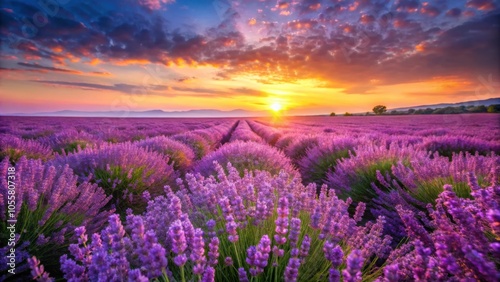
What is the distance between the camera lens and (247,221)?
1964 mm

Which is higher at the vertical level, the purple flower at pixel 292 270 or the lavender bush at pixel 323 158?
the purple flower at pixel 292 270

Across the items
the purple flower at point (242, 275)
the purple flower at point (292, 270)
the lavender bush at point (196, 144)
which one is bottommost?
the lavender bush at point (196, 144)

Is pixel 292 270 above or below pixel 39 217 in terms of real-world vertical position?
above

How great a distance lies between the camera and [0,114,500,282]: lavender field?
1153 mm

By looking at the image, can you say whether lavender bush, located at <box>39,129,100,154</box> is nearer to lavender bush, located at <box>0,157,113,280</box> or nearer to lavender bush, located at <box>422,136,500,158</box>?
lavender bush, located at <box>0,157,113,280</box>

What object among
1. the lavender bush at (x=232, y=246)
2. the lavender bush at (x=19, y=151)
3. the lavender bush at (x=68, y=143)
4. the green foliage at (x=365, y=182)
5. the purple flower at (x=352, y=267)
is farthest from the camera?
the lavender bush at (x=68, y=143)

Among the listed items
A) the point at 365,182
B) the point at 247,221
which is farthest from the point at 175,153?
the point at 247,221

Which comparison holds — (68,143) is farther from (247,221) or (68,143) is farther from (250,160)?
(247,221)

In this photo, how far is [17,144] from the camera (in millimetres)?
5848

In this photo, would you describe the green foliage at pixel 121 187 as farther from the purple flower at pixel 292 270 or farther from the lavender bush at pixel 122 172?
the purple flower at pixel 292 270

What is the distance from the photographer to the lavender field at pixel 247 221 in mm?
1153

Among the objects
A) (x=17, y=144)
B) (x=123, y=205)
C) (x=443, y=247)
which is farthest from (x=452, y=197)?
(x=17, y=144)

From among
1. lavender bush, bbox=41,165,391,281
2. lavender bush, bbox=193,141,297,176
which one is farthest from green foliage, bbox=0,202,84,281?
lavender bush, bbox=193,141,297,176

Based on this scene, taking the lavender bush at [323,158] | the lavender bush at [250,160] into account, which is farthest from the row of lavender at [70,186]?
the lavender bush at [323,158]
